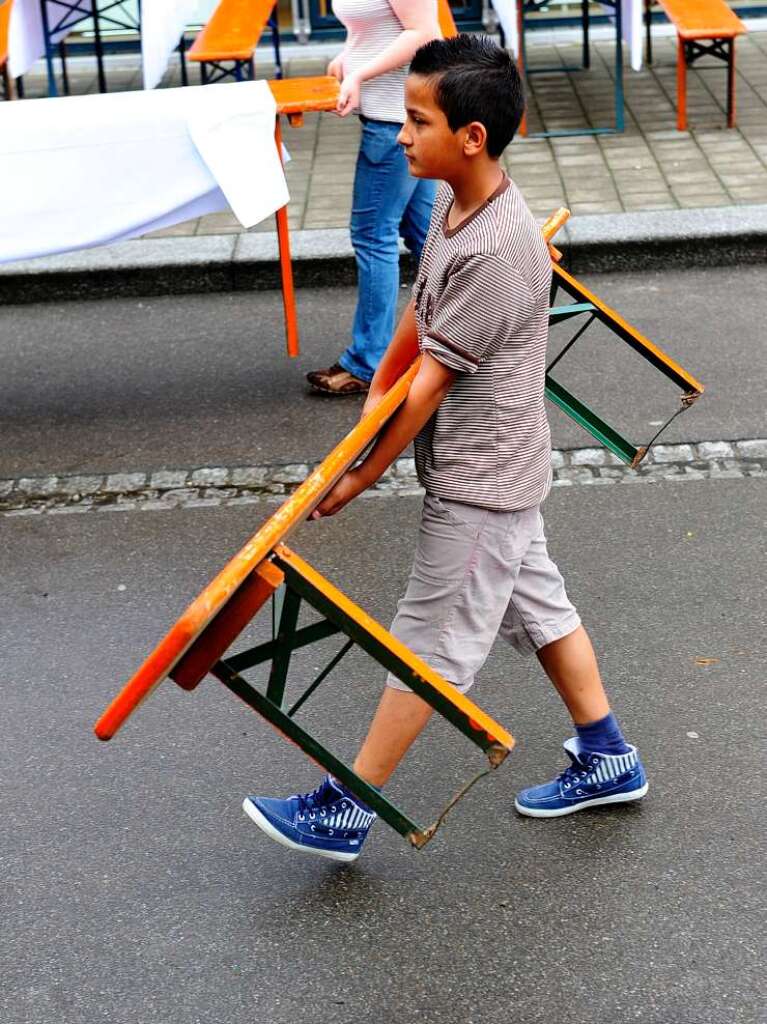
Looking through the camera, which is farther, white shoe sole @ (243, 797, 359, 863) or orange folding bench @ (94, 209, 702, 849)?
white shoe sole @ (243, 797, 359, 863)

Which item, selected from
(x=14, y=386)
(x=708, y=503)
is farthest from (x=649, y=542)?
(x=14, y=386)

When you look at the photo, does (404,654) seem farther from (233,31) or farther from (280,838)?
(233,31)

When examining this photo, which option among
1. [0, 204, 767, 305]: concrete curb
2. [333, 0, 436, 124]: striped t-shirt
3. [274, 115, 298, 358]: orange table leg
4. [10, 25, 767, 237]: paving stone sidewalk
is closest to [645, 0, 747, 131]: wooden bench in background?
[10, 25, 767, 237]: paving stone sidewalk

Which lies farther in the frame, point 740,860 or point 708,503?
point 708,503

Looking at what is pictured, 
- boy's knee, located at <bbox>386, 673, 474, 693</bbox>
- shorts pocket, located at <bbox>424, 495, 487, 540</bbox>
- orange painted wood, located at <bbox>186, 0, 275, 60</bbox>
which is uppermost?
shorts pocket, located at <bbox>424, 495, 487, 540</bbox>

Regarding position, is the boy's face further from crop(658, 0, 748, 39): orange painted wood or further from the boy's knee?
crop(658, 0, 748, 39): orange painted wood

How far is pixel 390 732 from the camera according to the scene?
298cm

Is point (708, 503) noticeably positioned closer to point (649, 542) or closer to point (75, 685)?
point (649, 542)

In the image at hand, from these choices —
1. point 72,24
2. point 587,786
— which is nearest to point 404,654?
point 587,786

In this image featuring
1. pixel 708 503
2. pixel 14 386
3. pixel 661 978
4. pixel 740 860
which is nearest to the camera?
pixel 661 978

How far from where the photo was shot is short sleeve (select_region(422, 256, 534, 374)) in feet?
8.84

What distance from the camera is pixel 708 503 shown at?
4.82 metres

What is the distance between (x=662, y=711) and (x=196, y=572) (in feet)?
5.21

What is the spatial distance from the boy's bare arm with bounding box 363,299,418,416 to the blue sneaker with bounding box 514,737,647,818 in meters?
0.93
